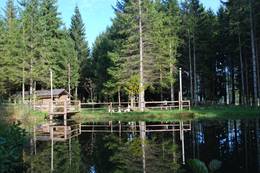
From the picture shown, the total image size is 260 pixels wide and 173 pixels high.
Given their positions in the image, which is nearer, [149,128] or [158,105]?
[149,128]

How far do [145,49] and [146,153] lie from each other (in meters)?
31.3

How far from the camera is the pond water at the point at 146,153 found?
12953 millimetres

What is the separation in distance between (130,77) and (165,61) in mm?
6699

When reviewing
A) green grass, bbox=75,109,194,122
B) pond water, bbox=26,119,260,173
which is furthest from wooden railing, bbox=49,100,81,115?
pond water, bbox=26,119,260,173

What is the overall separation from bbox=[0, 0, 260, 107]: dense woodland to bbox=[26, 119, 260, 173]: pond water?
2264 cm

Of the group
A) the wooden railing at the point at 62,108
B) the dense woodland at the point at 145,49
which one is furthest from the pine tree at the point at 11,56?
the wooden railing at the point at 62,108

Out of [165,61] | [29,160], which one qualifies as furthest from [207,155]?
[165,61]

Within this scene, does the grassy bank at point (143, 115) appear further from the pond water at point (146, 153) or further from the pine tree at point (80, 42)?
the pine tree at point (80, 42)

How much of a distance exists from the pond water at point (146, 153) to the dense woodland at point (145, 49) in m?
22.6

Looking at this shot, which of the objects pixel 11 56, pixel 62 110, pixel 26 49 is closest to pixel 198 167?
pixel 62 110

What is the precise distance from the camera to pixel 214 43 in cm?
5450

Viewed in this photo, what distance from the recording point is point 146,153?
51.9ft

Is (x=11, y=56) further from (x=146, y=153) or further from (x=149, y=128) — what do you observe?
(x=146, y=153)

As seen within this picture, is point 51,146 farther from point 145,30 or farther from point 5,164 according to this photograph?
point 145,30
